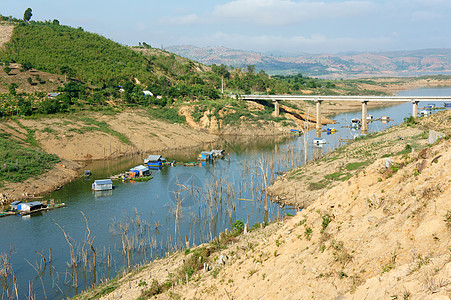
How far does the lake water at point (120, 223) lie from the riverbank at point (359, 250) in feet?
31.1

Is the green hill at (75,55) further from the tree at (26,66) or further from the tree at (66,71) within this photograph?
the tree at (26,66)

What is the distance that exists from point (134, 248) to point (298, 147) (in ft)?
191

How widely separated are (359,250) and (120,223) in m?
30.9

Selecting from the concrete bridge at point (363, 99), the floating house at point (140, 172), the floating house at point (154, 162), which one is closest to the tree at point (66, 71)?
the concrete bridge at point (363, 99)

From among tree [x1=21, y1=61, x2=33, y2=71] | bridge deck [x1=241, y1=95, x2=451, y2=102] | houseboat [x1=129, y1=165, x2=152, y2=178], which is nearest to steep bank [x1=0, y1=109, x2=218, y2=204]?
houseboat [x1=129, y1=165, x2=152, y2=178]

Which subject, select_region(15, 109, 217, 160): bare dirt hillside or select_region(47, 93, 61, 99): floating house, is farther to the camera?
select_region(47, 93, 61, 99): floating house

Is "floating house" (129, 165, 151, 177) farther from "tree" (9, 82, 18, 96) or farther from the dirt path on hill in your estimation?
the dirt path on hill

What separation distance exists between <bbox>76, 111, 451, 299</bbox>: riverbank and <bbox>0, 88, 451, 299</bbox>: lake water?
373 inches

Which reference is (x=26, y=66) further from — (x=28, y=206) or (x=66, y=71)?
(x=28, y=206)

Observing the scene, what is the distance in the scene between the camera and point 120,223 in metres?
45.7

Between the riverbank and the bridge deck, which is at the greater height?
the bridge deck

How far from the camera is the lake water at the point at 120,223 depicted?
38312 mm

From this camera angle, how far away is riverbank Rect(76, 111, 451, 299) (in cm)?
1691

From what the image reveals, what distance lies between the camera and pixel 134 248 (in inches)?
1666
